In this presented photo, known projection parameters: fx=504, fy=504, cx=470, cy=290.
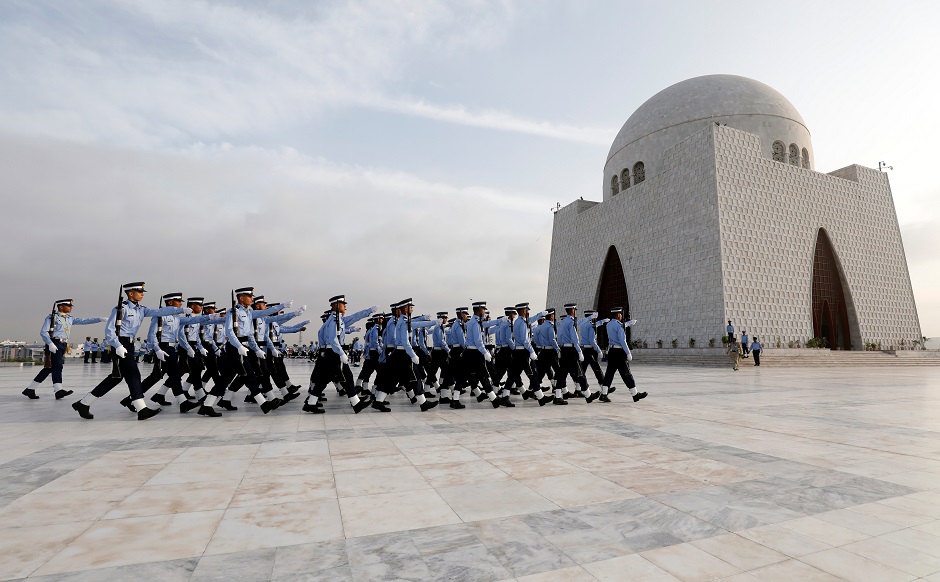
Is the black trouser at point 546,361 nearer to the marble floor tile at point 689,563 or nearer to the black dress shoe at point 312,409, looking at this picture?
the black dress shoe at point 312,409

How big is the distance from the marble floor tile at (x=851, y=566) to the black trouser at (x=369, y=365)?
28.9 ft

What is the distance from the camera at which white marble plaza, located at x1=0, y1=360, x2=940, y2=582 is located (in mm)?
2377

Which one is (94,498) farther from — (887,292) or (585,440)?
(887,292)

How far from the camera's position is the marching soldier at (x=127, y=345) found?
7.22m

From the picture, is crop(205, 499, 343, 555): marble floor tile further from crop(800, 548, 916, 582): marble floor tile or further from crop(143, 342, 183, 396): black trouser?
crop(143, 342, 183, 396): black trouser

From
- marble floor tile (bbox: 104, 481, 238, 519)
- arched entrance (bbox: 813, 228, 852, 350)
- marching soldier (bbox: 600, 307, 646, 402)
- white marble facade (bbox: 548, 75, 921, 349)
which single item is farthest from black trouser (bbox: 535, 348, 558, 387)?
arched entrance (bbox: 813, 228, 852, 350)

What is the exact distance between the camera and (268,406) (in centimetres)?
819

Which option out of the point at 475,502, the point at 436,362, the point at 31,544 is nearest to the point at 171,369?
the point at 436,362

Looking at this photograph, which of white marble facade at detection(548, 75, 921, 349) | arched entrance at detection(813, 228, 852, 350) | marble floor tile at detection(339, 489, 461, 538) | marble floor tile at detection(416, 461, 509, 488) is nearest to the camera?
marble floor tile at detection(339, 489, 461, 538)

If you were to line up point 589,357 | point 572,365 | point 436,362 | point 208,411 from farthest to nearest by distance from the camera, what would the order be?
point 436,362 < point 589,357 < point 572,365 < point 208,411

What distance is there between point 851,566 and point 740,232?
29.3 meters

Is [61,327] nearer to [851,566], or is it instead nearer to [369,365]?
[369,365]

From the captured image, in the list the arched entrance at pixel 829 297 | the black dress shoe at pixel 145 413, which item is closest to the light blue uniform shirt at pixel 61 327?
the black dress shoe at pixel 145 413

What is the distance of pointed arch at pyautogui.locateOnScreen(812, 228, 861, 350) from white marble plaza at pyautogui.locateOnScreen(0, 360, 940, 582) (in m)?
29.1
